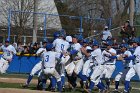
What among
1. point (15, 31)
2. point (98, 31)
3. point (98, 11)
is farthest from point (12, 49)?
point (98, 11)

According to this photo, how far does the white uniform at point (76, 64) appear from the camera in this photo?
19.2m

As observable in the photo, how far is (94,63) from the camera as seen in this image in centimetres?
1942

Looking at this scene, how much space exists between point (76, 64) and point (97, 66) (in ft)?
3.11

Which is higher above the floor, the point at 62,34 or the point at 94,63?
the point at 62,34

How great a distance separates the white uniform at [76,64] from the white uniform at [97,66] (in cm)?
58

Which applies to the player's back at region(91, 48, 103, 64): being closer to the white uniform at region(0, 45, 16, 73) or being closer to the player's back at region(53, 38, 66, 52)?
the player's back at region(53, 38, 66, 52)

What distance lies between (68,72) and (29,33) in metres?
19.0

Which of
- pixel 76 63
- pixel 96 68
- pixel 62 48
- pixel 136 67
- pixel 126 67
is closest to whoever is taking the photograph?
pixel 136 67

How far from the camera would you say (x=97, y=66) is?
62.0 ft

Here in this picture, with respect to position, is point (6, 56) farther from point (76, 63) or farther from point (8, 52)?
point (76, 63)

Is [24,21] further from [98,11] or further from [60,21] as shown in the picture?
[98,11]

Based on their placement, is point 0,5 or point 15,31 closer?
point 15,31

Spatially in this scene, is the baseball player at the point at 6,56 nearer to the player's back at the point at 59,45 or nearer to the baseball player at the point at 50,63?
the player's back at the point at 59,45

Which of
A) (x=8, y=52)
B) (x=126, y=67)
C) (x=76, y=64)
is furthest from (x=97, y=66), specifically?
(x=8, y=52)
